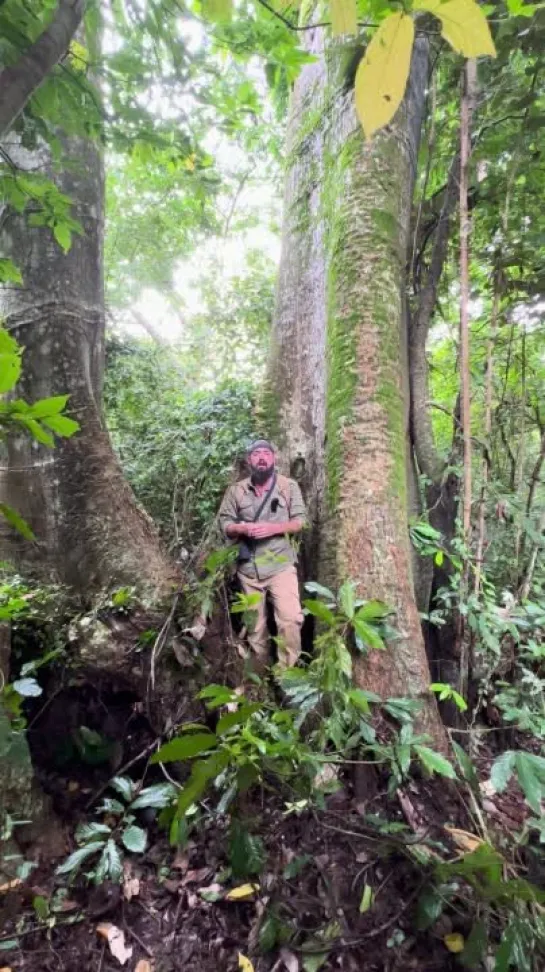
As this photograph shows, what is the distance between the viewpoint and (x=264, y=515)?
12.3 ft

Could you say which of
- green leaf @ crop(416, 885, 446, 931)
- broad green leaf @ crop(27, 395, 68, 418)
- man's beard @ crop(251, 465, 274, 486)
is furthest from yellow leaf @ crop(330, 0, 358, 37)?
man's beard @ crop(251, 465, 274, 486)

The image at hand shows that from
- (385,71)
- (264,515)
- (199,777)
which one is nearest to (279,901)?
(199,777)

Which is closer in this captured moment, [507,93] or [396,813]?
[396,813]

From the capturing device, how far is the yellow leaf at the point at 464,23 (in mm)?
693

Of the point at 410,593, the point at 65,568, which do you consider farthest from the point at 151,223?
the point at 410,593

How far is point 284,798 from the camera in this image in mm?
2455

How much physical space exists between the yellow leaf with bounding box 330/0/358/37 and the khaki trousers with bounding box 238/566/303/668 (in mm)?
3076

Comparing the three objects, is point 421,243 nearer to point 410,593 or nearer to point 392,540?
point 392,540

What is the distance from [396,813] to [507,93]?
4472 millimetres

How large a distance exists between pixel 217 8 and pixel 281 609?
313 cm

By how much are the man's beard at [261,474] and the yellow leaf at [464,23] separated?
10.3ft

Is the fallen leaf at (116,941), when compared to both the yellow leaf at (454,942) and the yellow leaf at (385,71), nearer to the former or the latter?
the yellow leaf at (454,942)

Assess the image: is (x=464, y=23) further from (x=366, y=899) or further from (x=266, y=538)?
(x=266, y=538)

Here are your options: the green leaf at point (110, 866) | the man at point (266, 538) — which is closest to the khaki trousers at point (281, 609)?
the man at point (266, 538)
